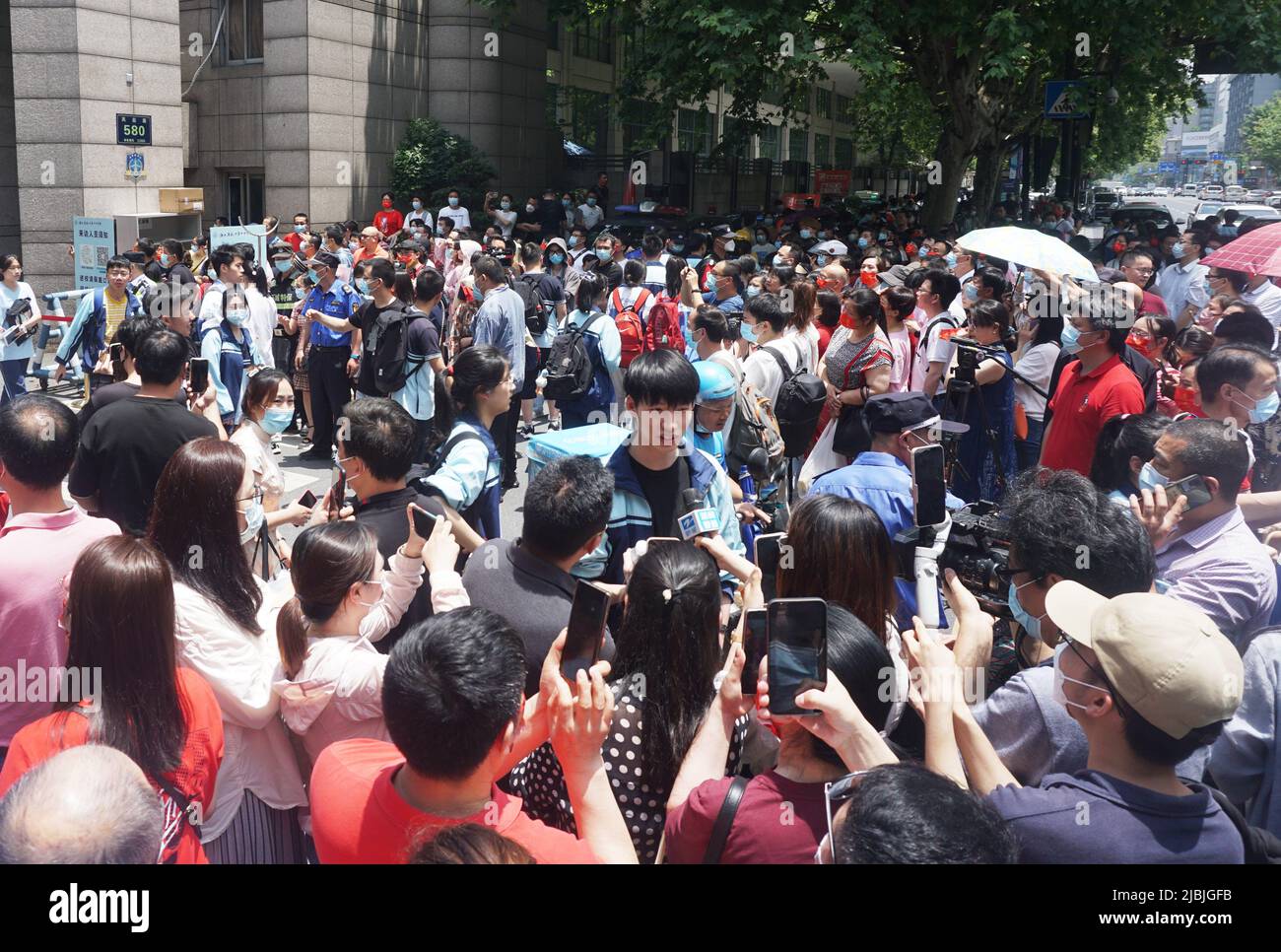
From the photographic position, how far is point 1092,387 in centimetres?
578

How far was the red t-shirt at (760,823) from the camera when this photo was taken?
232cm

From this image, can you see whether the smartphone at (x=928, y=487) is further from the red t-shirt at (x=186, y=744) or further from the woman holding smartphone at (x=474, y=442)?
the red t-shirt at (x=186, y=744)

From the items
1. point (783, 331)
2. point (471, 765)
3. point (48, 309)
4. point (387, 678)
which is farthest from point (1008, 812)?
point (48, 309)

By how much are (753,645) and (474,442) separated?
8.21 feet

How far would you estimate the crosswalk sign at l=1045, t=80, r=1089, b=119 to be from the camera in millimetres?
18938

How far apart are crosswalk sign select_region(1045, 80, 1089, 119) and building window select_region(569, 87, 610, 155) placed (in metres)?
15.6

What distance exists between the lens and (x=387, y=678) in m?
2.35

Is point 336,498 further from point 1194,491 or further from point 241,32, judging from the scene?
point 241,32

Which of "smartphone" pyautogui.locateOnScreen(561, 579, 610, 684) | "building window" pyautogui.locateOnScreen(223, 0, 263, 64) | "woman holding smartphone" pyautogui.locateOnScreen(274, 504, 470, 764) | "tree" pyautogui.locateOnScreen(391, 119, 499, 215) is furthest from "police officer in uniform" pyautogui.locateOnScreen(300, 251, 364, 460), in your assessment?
"building window" pyautogui.locateOnScreen(223, 0, 263, 64)

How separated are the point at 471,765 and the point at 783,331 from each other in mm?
5568

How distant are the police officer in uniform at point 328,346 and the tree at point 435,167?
1412 centimetres

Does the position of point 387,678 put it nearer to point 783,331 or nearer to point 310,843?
point 310,843

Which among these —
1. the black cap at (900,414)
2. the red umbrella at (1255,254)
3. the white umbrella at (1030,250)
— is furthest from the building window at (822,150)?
the black cap at (900,414)

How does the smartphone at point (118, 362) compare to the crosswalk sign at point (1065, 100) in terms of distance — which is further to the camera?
the crosswalk sign at point (1065, 100)
